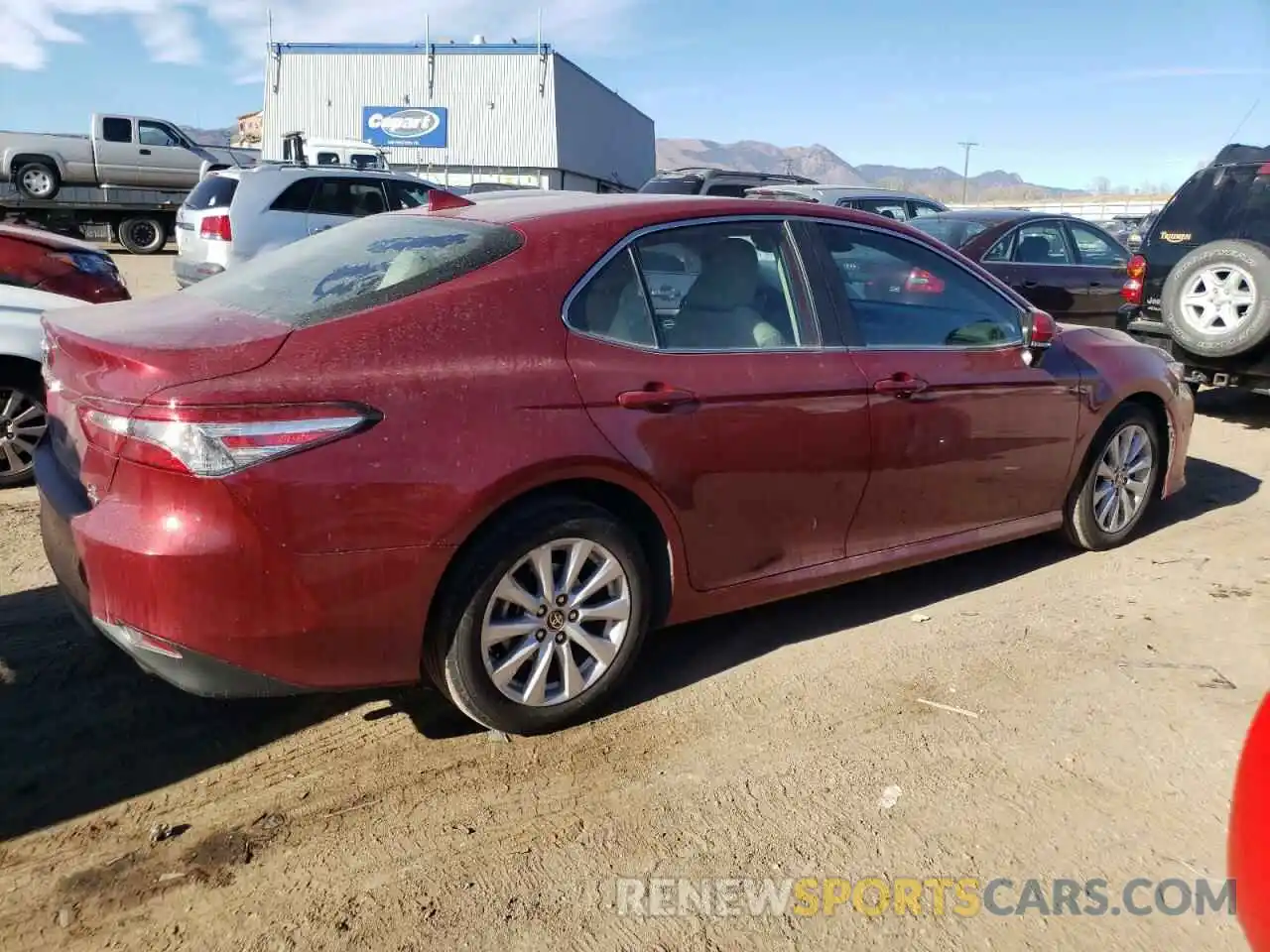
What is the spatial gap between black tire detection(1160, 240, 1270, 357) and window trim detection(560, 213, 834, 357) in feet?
13.7

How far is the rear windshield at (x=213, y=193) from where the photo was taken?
11789 millimetres

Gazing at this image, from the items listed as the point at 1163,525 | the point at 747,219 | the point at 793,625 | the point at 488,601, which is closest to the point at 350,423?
the point at 488,601

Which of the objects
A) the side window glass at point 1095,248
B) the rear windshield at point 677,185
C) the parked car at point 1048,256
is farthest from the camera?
the rear windshield at point 677,185

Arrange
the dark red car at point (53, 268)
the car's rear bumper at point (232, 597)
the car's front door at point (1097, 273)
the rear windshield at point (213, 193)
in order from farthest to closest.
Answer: the rear windshield at point (213, 193) < the car's front door at point (1097, 273) < the dark red car at point (53, 268) < the car's rear bumper at point (232, 597)

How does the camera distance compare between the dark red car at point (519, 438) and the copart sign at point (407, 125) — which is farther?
the copart sign at point (407, 125)

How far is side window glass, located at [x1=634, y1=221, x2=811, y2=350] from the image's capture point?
3.44 meters

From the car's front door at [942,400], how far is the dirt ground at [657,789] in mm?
506

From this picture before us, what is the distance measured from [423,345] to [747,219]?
1423 mm

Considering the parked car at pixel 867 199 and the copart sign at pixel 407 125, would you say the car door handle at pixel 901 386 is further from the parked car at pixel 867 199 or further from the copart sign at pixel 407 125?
the copart sign at pixel 407 125

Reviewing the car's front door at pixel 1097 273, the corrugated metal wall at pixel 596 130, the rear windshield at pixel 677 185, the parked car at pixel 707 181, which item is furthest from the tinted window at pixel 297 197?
the corrugated metal wall at pixel 596 130

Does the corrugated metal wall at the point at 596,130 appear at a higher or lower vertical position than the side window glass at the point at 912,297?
higher

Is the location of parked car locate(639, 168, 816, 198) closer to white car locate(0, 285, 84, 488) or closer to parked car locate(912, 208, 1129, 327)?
parked car locate(912, 208, 1129, 327)

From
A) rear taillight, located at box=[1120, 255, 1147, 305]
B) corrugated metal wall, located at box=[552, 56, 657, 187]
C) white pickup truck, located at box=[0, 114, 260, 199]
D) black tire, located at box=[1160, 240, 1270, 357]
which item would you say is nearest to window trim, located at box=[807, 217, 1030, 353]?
black tire, located at box=[1160, 240, 1270, 357]

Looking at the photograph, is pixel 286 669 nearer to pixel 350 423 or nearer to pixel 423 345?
pixel 350 423
